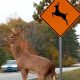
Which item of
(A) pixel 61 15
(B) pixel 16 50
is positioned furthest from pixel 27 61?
(A) pixel 61 15

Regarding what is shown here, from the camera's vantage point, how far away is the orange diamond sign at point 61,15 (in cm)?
1212

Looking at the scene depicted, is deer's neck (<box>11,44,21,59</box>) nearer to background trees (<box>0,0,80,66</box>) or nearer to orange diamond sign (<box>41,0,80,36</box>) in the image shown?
background trees (<box>0,0,80,66</box>)

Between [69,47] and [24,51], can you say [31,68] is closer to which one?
[24,51]

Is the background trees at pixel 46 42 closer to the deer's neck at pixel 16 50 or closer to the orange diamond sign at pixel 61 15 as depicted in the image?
the deer's neck at pixel 16 50

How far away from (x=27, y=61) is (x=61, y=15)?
1.67m

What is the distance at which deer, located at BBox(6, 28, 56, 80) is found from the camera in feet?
38.6

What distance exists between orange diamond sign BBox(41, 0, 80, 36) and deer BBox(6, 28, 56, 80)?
3.24 feet

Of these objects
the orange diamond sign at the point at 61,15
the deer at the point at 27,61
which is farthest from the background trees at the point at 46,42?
the orange diamond sign at the point at 61,15

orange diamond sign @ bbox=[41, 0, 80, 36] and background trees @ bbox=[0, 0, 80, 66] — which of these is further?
background trees @ bbox=[0, 0, 80, 66]

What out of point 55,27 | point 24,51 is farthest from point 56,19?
point 24,51

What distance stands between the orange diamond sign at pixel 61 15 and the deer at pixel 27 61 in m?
0.99

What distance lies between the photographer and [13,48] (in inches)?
484

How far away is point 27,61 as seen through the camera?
466 inches

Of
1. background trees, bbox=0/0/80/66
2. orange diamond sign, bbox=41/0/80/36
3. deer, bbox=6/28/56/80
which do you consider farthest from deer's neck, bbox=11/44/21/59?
orange diamond sign, bbox=41/0/80/36
